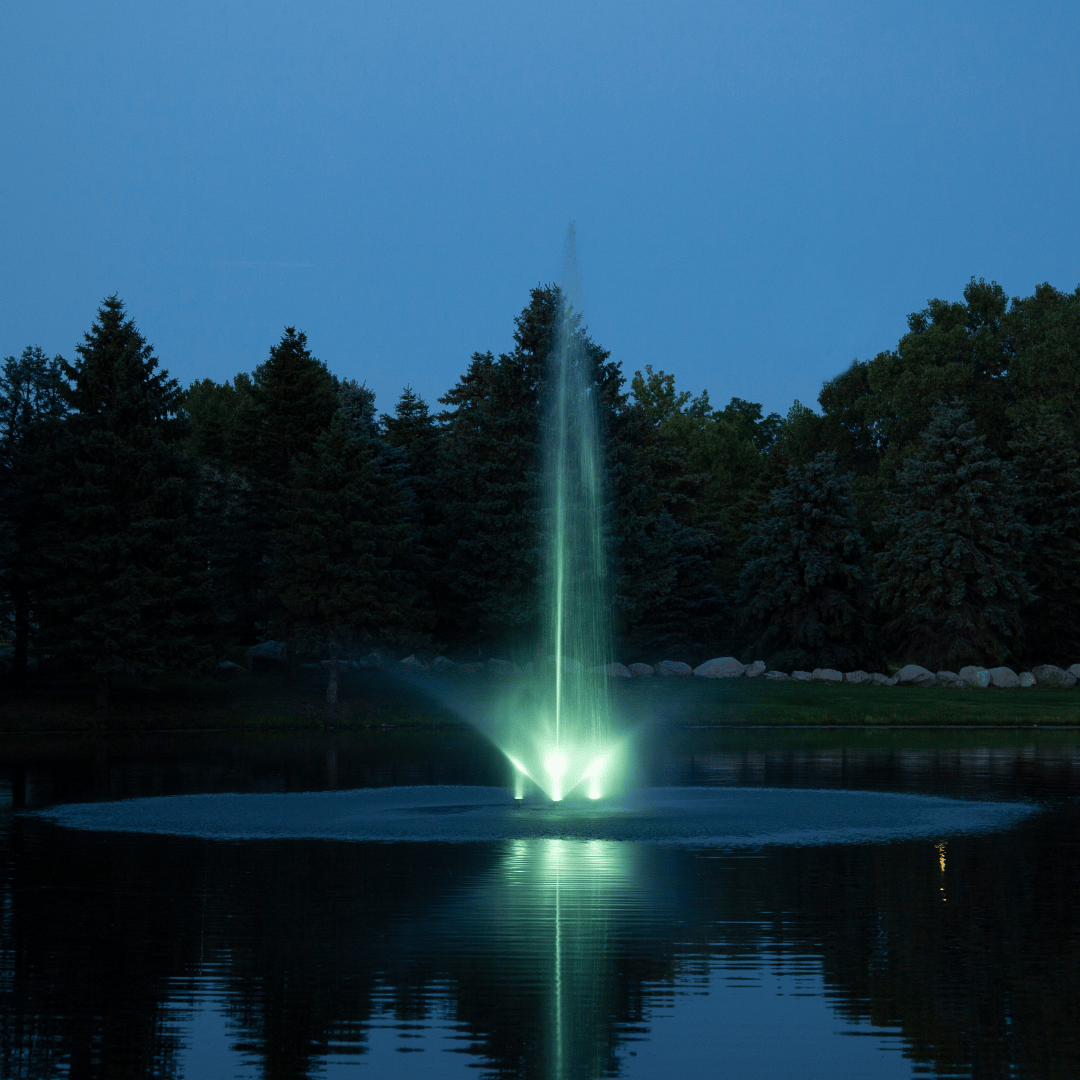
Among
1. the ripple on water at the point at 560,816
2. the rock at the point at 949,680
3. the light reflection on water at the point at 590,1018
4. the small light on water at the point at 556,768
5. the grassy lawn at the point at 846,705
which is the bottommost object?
the light reflection on water at the point at 590,1018

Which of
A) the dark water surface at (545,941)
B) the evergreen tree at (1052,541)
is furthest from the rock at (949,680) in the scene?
the dark water surface at (545,941)

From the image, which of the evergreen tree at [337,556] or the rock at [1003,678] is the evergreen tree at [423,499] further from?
the rock at [1003,678]

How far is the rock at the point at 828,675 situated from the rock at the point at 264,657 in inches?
831

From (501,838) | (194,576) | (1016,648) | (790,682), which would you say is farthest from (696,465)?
(501,838)

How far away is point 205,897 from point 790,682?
4204 centimetres

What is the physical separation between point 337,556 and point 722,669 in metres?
17.0

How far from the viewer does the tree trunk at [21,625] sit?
157 feet

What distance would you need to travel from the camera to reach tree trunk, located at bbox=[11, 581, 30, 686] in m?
47.8

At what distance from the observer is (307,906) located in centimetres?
1373

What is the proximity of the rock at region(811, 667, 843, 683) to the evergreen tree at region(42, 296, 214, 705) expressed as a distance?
24.2 metres

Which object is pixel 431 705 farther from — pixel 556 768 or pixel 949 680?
pixel 949 680

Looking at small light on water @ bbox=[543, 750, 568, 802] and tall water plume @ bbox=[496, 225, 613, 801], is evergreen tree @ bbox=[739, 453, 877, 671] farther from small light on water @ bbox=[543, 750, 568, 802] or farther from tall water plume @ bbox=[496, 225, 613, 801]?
small light on water @ bbox=[543, 750, 568, 802]

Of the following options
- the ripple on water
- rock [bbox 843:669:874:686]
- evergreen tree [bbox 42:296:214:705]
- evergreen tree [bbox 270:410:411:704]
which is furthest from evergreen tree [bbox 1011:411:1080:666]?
the ripple on water

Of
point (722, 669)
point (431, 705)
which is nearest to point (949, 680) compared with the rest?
point (722, 669)
